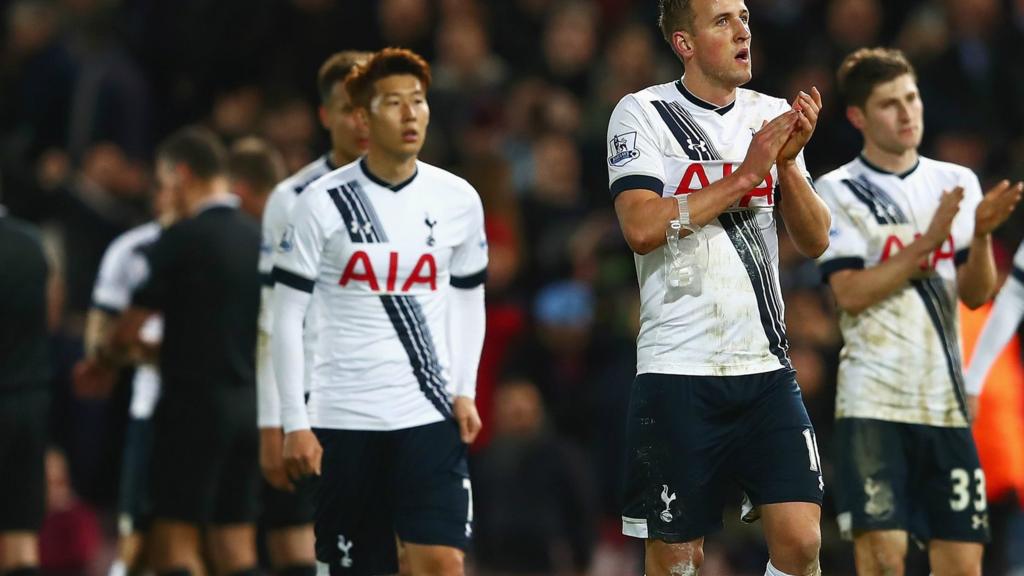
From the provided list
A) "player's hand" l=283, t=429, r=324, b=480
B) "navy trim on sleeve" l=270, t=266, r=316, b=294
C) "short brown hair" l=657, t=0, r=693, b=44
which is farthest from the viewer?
"navy trim on sleeve" l=270, t=266, r=316, b=294

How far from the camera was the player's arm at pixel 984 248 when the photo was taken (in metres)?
7.97

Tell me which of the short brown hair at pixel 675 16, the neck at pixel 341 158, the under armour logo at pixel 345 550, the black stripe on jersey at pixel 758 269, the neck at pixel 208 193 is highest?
the short brown hair at pixel 675 16

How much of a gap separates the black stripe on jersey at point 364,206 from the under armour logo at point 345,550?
1.34m

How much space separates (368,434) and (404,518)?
404mm

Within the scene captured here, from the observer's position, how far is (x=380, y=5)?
15.7 metres

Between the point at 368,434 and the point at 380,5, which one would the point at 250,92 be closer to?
the point at 380,5

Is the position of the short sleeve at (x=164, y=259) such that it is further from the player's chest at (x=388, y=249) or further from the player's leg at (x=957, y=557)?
the player's leg at (x=957, y=557)

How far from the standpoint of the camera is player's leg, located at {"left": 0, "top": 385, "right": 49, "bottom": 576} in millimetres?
9930

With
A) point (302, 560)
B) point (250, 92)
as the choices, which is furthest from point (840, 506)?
point (250, 92)

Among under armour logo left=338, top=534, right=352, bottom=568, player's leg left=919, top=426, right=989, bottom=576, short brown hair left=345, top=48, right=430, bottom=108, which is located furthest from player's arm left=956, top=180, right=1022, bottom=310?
under armour logo left=338, top=534, right=352, bottom=568

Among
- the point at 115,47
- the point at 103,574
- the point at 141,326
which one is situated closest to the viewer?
the point at 141,326

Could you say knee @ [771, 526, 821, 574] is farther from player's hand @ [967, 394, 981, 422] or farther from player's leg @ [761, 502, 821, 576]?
player's hand @ [967, 394, 981, 422]

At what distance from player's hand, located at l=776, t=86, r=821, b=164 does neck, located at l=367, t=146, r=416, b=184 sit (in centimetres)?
201

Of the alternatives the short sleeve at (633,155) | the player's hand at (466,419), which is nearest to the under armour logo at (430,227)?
the player's hand at (466,419)
